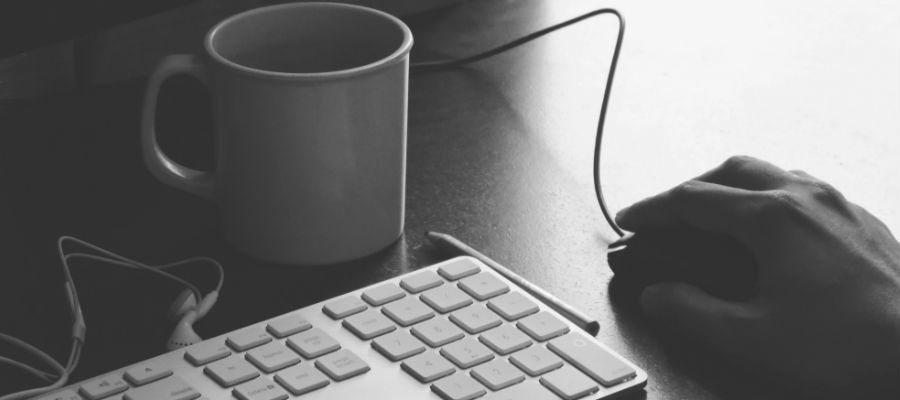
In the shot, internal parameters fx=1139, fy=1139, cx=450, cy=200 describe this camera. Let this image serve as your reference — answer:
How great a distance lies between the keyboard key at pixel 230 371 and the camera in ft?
1.97

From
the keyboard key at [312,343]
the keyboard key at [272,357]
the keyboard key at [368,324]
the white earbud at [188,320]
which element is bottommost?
the white earbud at [188,320]

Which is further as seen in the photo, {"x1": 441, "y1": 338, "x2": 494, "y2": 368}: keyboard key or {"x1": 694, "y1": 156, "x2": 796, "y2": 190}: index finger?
{"x1": 694, "y1": 156, "x2": 796, "y2": 190}: index finger

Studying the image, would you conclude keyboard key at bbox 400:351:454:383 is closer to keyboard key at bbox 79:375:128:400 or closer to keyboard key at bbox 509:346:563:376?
keyboard key at bbox 509:346:563:376

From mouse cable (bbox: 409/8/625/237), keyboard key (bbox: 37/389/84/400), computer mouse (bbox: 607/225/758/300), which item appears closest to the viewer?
keyboard key (bbox: 37/389/84/400)

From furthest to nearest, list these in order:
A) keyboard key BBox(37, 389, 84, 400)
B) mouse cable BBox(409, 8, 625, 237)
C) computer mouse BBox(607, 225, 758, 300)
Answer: mouse cable BBox(409, 8, 625, 237)
computer mouse BBox(607, 225, 758, 300)
keyboard key BBox(37, 389, 84, 400)

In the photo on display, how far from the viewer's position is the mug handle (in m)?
0.71

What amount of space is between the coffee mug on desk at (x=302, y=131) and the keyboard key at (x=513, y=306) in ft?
0.36

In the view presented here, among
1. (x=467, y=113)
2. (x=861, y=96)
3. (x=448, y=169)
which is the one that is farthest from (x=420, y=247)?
(x=861, y=96)

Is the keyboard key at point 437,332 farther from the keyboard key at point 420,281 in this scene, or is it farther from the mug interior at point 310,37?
the mug interior at point 310,37

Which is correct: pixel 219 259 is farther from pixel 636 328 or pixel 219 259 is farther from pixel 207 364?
pixel 636 328

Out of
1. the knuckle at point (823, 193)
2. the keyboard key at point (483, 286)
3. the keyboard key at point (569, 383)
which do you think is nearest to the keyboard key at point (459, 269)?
the keyboard key at point (483, 286)

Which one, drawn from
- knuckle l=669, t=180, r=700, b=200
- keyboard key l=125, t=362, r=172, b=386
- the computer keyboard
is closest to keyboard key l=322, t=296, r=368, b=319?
the computer keyboard

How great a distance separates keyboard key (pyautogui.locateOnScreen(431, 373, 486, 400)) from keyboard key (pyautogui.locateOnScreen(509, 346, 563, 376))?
3 cm

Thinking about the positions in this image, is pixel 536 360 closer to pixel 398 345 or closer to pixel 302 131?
pixel 398 345
